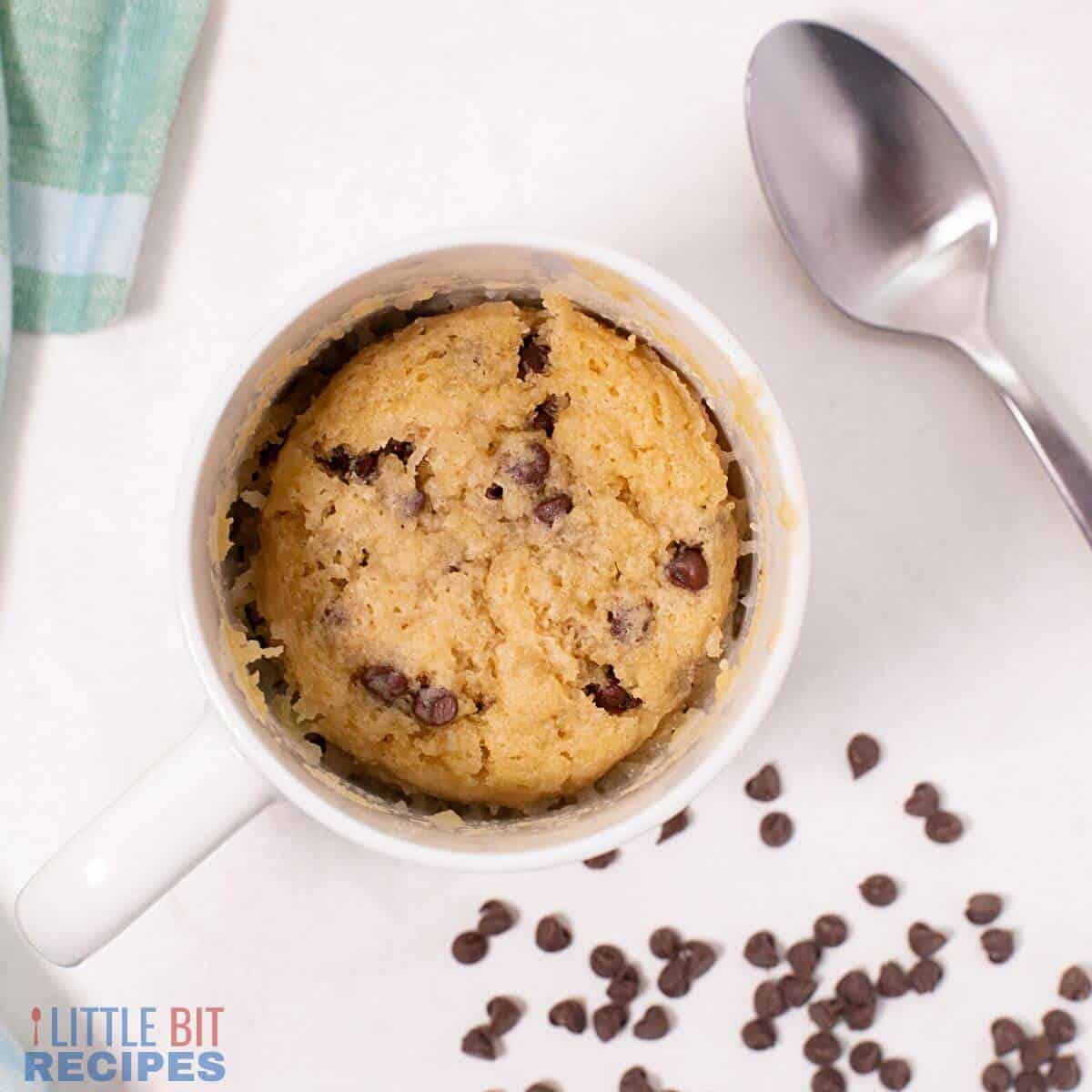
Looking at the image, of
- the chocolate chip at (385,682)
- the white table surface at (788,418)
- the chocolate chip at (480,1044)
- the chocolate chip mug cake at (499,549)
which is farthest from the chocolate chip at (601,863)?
the chocolate chip at (385,682)

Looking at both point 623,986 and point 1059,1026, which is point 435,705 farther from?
point 1059,1026

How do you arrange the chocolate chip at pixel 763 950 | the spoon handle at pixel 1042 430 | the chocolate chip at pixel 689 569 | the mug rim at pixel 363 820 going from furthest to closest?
the chocolate chip at pixel 763 950, the spoon handle at pixel 1042 430, the chocolate chip at pixel 689 569, the mug rim at pixel 363 820

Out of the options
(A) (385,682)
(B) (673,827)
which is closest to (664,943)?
(B) (673,827)

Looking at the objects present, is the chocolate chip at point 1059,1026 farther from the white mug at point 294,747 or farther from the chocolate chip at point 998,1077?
the white mug at point 294,747

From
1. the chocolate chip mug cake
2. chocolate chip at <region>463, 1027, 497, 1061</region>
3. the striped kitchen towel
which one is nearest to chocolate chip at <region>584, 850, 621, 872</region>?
chocolate chip at <region>463, 1027, 497, 1061</region>

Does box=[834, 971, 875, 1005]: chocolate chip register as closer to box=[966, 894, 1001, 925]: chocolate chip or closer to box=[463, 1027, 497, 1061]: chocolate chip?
box=[966, 894, 1001, 925]: chocolate chip
